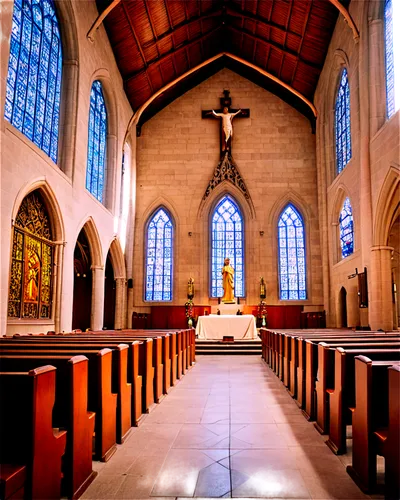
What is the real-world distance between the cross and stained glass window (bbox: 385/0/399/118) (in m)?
7.69

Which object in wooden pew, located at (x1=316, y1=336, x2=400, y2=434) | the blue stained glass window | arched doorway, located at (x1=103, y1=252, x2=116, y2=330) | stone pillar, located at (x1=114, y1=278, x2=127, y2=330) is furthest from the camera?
arched doorway, located at (x1=103, y1=252, x2=116, y2=330)

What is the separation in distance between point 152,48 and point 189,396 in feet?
42.0

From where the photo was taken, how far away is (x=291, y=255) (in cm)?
1775

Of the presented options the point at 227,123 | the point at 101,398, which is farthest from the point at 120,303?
the point at 101,398

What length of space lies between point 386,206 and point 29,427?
10.3 m

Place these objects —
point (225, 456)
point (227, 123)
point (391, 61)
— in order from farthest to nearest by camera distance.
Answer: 1. point (227, 123)
2. point (391, 61)
3. point (225, 456)

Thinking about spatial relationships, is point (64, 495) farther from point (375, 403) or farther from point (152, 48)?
point (152, 48)

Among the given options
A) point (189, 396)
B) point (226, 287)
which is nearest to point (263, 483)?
point (189, 396)

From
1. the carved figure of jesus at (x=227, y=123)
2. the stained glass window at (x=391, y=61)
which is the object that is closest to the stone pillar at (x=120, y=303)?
the carved figure of jesus at (x=227, y=123)

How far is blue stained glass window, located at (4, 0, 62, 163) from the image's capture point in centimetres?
908

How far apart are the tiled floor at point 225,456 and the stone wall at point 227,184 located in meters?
12.1

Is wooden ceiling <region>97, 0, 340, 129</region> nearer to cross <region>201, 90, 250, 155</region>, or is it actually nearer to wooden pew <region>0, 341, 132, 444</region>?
cross <region>201, 90, 250, 155</region>

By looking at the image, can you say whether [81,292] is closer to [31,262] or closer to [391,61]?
[31,262]

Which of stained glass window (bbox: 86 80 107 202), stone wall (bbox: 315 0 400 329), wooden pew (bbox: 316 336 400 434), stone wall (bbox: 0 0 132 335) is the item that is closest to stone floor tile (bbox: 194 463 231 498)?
wooden pew (bbox: 316 336 400 434)
